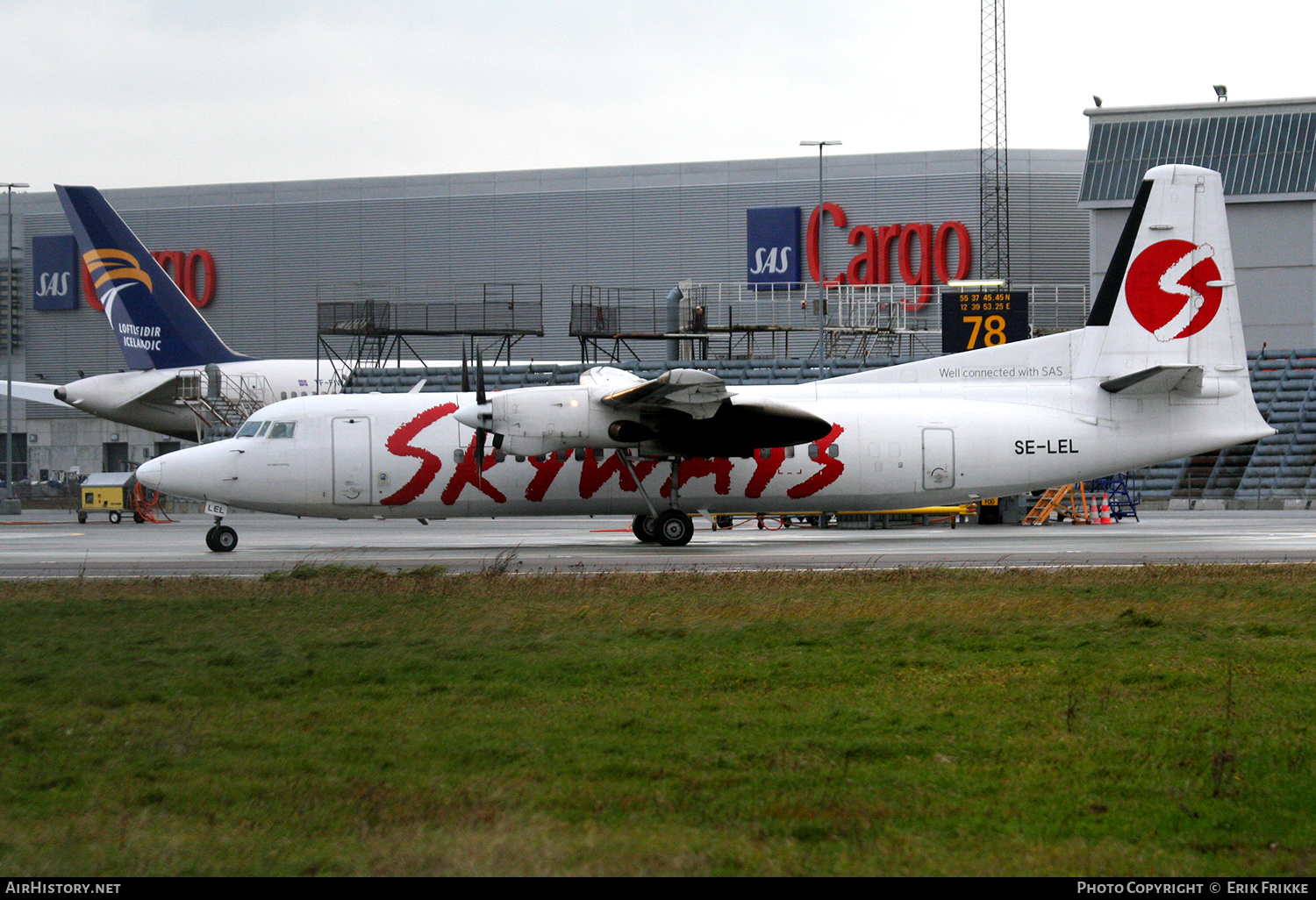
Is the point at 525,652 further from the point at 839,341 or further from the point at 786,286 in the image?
the point at 786,286

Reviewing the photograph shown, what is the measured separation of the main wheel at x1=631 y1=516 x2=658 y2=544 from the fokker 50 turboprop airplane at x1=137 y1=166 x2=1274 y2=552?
0.08m

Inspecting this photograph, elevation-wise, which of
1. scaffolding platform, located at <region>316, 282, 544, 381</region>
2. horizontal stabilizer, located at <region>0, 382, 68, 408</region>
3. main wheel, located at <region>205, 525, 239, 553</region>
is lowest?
main wheel, located at <region>205, 525, 239, 553</region>

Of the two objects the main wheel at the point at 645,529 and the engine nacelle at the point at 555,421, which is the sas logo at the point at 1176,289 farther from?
the main wheel at the point at 645,529

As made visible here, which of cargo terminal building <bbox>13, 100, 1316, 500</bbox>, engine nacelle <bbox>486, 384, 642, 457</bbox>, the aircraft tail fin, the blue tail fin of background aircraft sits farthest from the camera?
cargo terminal building <bbox>13, 100, 1316, 500</bbox>

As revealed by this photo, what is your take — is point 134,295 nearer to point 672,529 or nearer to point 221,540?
point 221,540

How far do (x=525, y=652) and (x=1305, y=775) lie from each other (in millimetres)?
6155

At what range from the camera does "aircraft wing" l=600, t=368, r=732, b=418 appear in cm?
2072

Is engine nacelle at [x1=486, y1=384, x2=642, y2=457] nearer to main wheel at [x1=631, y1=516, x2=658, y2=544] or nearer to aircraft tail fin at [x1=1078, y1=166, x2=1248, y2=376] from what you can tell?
main wheel at [x1=631, y1=516, x2=658, y2=544]

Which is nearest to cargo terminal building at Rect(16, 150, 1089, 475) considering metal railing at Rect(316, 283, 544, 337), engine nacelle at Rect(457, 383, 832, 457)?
metal railing at Rect(316, 283, 544, 337)

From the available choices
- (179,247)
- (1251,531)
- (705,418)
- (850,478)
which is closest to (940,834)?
(705,418)

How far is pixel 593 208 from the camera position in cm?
6275

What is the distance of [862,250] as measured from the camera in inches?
2391

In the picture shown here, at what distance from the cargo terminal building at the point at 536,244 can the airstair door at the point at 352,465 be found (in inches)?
1185

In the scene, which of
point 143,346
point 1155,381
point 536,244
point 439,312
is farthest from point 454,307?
point 1155,381
